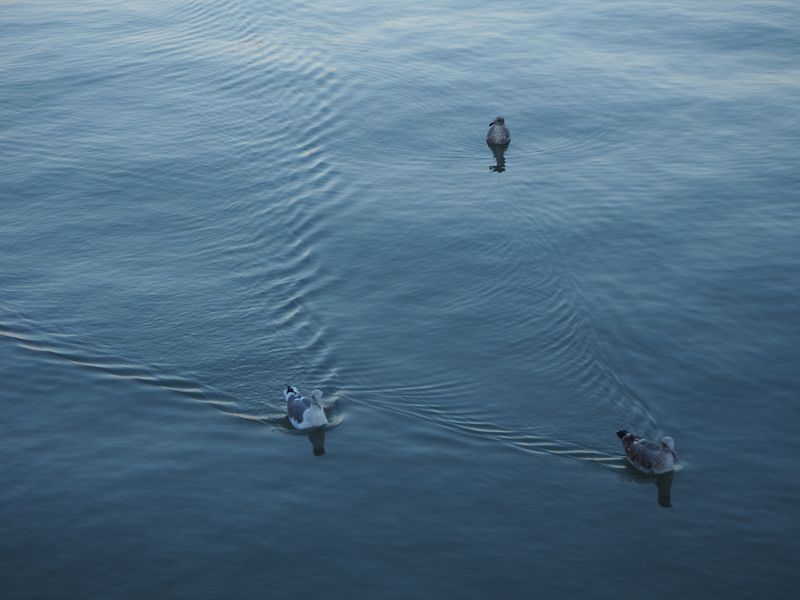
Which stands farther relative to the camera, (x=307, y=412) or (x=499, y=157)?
(x=499, y=157)

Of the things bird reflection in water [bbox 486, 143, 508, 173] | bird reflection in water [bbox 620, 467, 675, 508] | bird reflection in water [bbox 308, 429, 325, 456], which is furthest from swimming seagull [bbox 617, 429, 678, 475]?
bird reflection in water [bbox 486, 143, 508, 173]

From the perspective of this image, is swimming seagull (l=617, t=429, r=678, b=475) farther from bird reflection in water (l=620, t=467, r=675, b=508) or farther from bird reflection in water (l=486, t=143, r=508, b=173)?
bird reflection in water (l=486, t=143, r=508, b=173)

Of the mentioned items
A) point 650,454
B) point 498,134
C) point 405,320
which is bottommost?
point 405,320

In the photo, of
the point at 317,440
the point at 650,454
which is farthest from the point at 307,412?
the point at 650,454

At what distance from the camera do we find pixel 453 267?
31.2 metres

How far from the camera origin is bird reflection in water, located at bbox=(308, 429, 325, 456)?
23.2 meters

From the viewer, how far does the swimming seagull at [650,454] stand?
70.4 feet

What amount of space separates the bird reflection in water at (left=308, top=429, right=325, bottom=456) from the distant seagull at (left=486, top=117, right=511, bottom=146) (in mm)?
18616

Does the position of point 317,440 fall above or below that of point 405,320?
below

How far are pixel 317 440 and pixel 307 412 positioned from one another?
88cm

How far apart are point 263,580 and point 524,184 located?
20461mm

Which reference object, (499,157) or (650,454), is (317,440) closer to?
(650,454)

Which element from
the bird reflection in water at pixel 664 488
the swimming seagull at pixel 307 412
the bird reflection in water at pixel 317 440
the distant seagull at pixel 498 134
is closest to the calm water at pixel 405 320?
the bird reflection in water at pixel 664 488

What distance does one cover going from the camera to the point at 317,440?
23.4 meters
